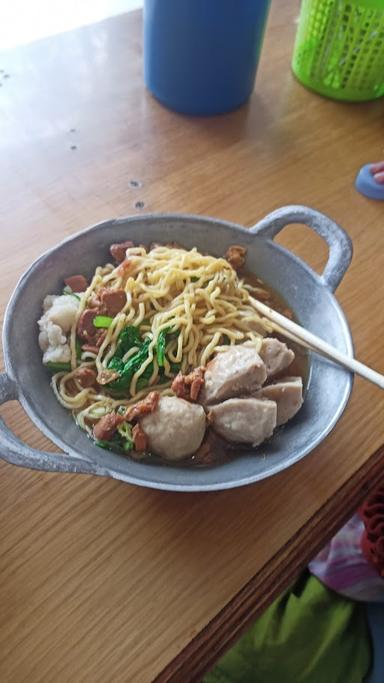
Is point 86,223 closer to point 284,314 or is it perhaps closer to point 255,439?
point 284,314

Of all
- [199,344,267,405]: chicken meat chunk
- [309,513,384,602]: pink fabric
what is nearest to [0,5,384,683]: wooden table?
[199,344,267,405]: chicken meat chunk

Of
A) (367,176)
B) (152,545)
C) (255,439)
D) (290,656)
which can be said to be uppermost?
(367,176)

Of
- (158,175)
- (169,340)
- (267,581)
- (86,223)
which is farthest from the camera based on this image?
(158,175)

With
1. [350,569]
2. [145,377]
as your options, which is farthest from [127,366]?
[350,569]

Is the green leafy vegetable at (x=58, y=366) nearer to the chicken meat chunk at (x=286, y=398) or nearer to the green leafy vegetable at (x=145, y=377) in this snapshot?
the green leafy vegetable at (x=145, y=377)

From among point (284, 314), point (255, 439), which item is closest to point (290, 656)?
point (255, 439)

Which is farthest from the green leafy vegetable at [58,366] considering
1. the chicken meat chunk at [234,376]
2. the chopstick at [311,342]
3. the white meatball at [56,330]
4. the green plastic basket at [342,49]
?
the green plastic basket at [342,49]

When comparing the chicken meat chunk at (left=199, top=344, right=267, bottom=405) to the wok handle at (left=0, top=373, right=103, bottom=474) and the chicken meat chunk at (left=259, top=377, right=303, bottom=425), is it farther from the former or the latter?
the wok handle at (left=0, top=373, right=103, bottom=474)

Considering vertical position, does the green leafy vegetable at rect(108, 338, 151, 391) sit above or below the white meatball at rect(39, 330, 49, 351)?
below
